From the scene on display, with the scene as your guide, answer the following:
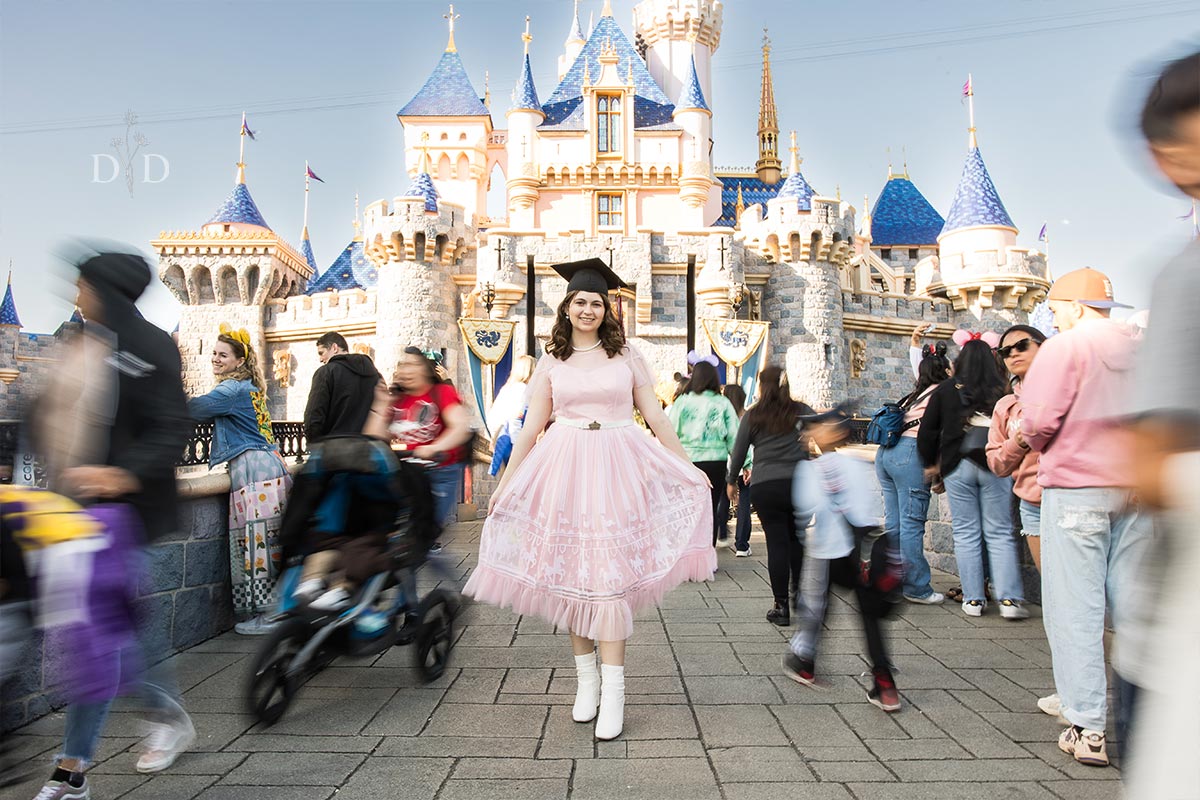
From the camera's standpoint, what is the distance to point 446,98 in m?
27.9

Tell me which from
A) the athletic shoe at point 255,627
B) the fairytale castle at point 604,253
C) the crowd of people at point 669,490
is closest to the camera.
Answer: the crowd of people at point 669,490

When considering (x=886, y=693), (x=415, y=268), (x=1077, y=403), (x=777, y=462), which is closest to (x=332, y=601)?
(x=886, y=693)

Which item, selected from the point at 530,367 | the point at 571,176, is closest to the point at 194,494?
the point at 530,367

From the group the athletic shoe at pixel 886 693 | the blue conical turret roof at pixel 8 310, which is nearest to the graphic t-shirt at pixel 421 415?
the athletic shoe at pixel 886 693

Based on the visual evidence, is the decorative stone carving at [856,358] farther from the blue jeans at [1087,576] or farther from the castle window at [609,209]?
the blue jeans at [1087,576]

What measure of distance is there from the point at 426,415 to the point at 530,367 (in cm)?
253

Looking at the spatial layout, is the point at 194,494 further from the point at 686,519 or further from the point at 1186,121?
the point at 1186,121

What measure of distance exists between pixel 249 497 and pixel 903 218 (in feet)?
116

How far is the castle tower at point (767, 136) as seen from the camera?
127 ft

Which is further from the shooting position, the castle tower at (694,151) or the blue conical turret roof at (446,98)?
the blue conical turret roof at (446,98)

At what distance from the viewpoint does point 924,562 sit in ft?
16.2

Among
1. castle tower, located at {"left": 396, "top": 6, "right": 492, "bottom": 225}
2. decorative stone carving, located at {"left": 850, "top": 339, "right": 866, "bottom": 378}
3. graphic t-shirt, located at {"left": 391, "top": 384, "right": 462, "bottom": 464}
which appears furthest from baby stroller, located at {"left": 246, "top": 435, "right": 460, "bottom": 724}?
castle tower, located at {"left": 396, "top": 6, "right": 492, "bottom": 225}

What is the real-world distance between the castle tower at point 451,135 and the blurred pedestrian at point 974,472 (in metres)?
24.8

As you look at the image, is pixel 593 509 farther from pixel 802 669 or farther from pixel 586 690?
pixel 802 669
